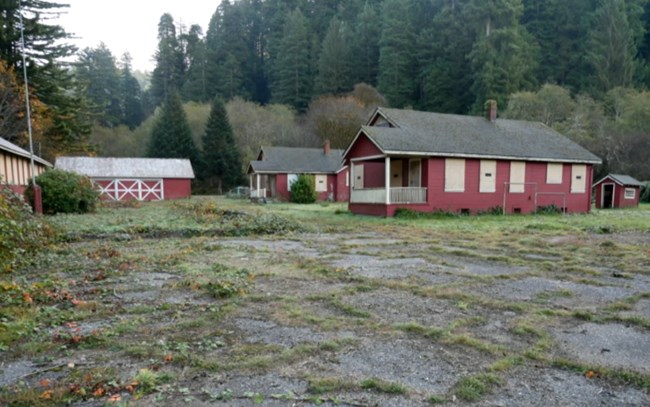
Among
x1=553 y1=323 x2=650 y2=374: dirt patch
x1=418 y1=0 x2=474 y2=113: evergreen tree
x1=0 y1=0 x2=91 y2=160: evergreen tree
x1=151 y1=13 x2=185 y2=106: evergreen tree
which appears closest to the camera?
x1=553 y1=323 x2=650 y2=374: dirt patch

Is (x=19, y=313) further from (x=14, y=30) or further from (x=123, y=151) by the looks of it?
(x=123, y=151)

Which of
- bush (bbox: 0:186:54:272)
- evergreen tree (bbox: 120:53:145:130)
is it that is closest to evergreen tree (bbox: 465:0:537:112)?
bush (bbox: 0:186:54:272)

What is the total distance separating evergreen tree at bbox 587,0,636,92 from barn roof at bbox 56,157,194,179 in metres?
38.6

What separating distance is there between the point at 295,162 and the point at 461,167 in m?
17.9

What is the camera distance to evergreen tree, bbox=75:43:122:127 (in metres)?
58.0

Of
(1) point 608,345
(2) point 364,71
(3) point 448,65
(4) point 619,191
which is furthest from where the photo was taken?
(2) point 364,71

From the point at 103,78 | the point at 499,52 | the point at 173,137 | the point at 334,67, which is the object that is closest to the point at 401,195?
the point at 499,52

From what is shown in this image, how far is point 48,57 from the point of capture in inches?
1162

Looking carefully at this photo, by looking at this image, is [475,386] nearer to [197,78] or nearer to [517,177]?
[517,177]

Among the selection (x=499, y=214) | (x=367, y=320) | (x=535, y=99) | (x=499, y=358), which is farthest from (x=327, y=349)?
(x=535, y=99)

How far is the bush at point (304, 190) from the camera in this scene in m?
29.5

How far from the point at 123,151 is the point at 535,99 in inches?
1761

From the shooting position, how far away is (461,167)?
740 inches

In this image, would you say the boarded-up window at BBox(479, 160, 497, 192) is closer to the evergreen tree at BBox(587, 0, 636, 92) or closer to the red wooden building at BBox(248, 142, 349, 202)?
the red wooden building at BBox(248, 142, 349, 202)
